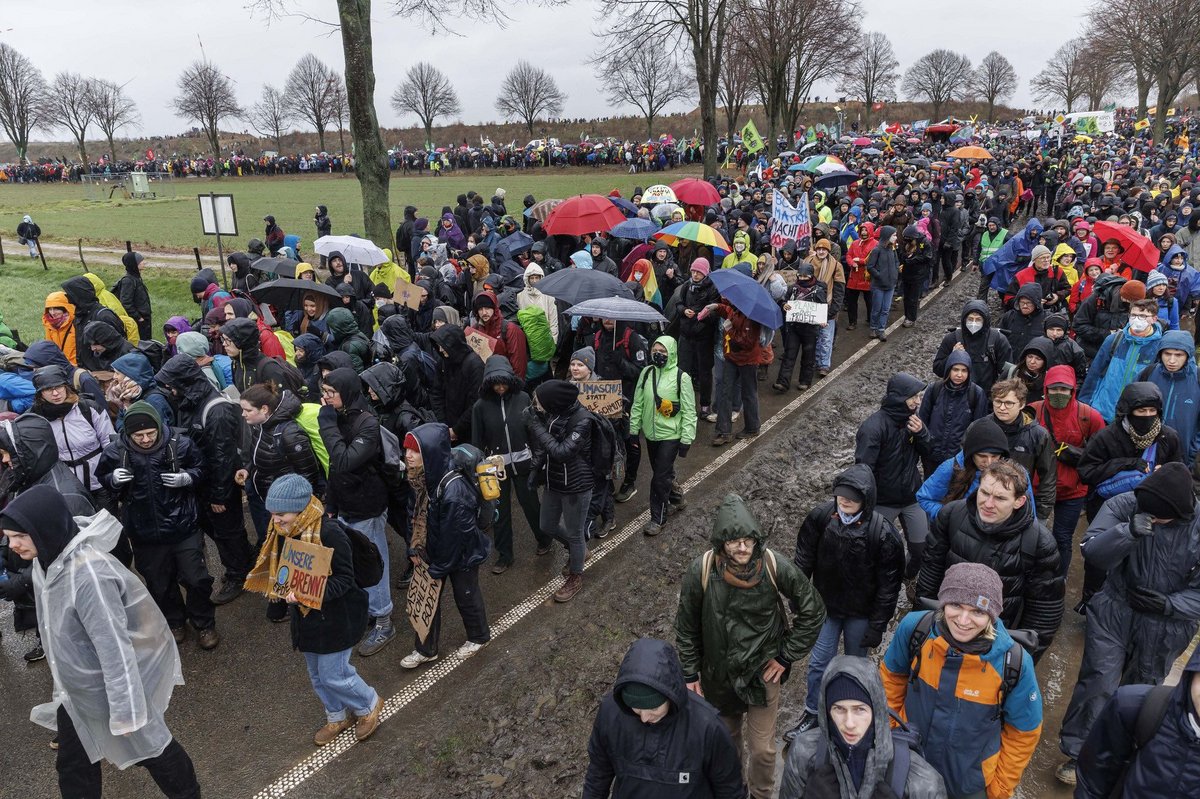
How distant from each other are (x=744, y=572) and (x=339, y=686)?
243 centimetres

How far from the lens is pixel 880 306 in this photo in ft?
38.5

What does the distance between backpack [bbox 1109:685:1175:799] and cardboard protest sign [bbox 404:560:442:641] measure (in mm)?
3649

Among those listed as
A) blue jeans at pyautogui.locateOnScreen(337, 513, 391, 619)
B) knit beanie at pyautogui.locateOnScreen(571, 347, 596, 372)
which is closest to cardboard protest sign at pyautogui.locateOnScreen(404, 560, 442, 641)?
blue jeans at pyautogui.locateOnScreen(337, 513, 391, 619)

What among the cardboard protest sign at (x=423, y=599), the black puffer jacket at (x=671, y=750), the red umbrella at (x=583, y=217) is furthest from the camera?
the red umbrella at (x=583, y=217)

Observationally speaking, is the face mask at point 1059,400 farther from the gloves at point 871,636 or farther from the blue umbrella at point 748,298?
the blue umbrella at point 748,298

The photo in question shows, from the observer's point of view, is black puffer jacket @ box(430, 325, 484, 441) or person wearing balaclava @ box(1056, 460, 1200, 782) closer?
person wearing balaclava @ box(1056, 460, 1200, 782)

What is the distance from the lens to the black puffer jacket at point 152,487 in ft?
16.0

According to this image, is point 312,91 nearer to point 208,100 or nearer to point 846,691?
point 208,100

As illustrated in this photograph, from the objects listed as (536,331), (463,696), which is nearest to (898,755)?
(463,696)

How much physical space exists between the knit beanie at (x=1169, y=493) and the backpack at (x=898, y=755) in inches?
72.3

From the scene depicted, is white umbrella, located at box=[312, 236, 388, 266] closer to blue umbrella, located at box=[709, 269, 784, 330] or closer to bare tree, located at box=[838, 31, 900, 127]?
blue umbrella, located at box=[709, 269, 784, 330]

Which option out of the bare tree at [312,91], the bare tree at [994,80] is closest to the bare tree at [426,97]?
the bare tree at [312,91]

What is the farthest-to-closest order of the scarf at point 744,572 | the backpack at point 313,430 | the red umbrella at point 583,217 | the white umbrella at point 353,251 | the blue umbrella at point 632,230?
the blue umbrella at point 632,230 < the red umbrella at point 583,217 < the white umbrella at point 353,251 < the backpack at point 313,430 < the scarf at point 744,572

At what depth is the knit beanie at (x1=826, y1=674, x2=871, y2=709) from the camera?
256 centimetres
